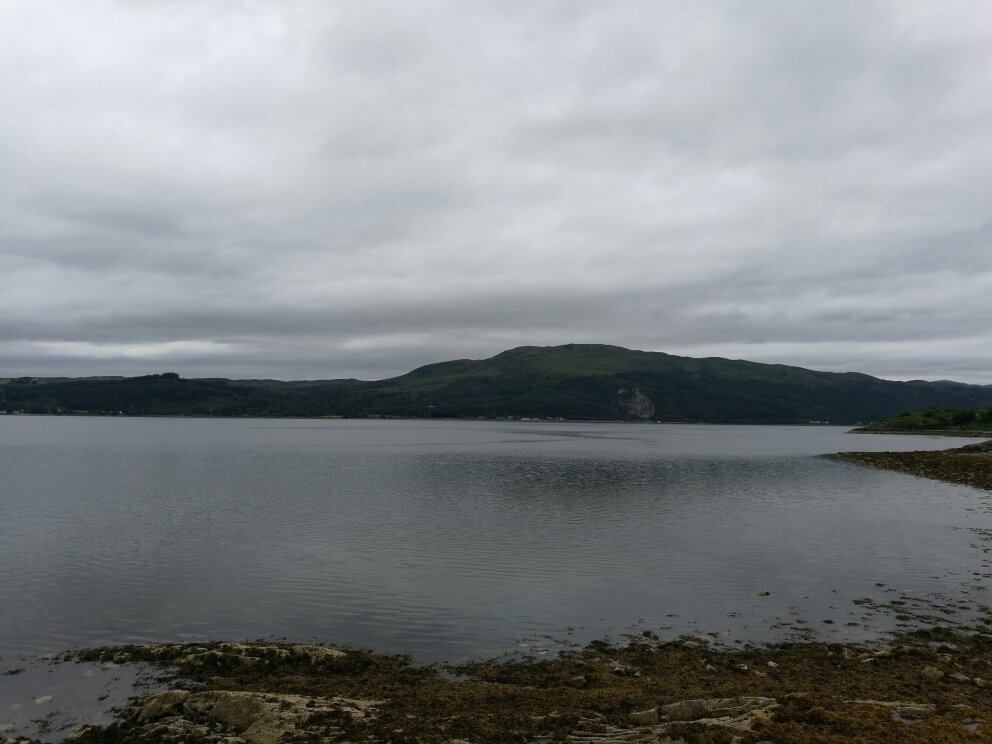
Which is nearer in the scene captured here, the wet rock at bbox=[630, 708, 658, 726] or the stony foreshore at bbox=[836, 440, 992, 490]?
the wet rock at bbox=[630, 708, 658, 726]

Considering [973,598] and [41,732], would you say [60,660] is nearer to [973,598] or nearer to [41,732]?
[41,732]

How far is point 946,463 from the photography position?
8800 centimetres

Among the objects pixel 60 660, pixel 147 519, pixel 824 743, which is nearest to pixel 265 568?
pixel 60 660

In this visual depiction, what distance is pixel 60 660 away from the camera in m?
18.8

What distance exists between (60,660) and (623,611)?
17659mm

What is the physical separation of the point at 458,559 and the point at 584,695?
1720 centimetres

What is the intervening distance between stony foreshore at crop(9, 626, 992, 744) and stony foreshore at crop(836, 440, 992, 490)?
61.8m

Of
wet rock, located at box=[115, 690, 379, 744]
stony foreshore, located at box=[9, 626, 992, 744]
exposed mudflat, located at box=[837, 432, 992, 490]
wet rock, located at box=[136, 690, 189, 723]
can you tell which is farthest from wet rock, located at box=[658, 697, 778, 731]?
exposed mudflat, located at box=[837, 432, 992, 490]

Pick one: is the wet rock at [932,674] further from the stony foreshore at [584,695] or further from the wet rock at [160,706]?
the wet rock at [160,706]

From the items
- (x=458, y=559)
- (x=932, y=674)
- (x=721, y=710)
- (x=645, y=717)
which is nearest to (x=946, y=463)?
(x=458, y=559)

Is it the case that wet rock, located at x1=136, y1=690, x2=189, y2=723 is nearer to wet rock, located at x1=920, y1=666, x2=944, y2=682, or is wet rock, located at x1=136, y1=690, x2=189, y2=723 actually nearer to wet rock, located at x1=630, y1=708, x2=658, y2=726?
wet rock, located at x1=630, y1=708, x2=658, y2=726

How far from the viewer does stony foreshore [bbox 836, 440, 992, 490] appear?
74000 millimetres

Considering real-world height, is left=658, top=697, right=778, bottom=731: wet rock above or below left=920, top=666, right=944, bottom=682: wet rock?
above

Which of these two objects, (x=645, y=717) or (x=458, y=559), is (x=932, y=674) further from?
(x=458, y=559)
